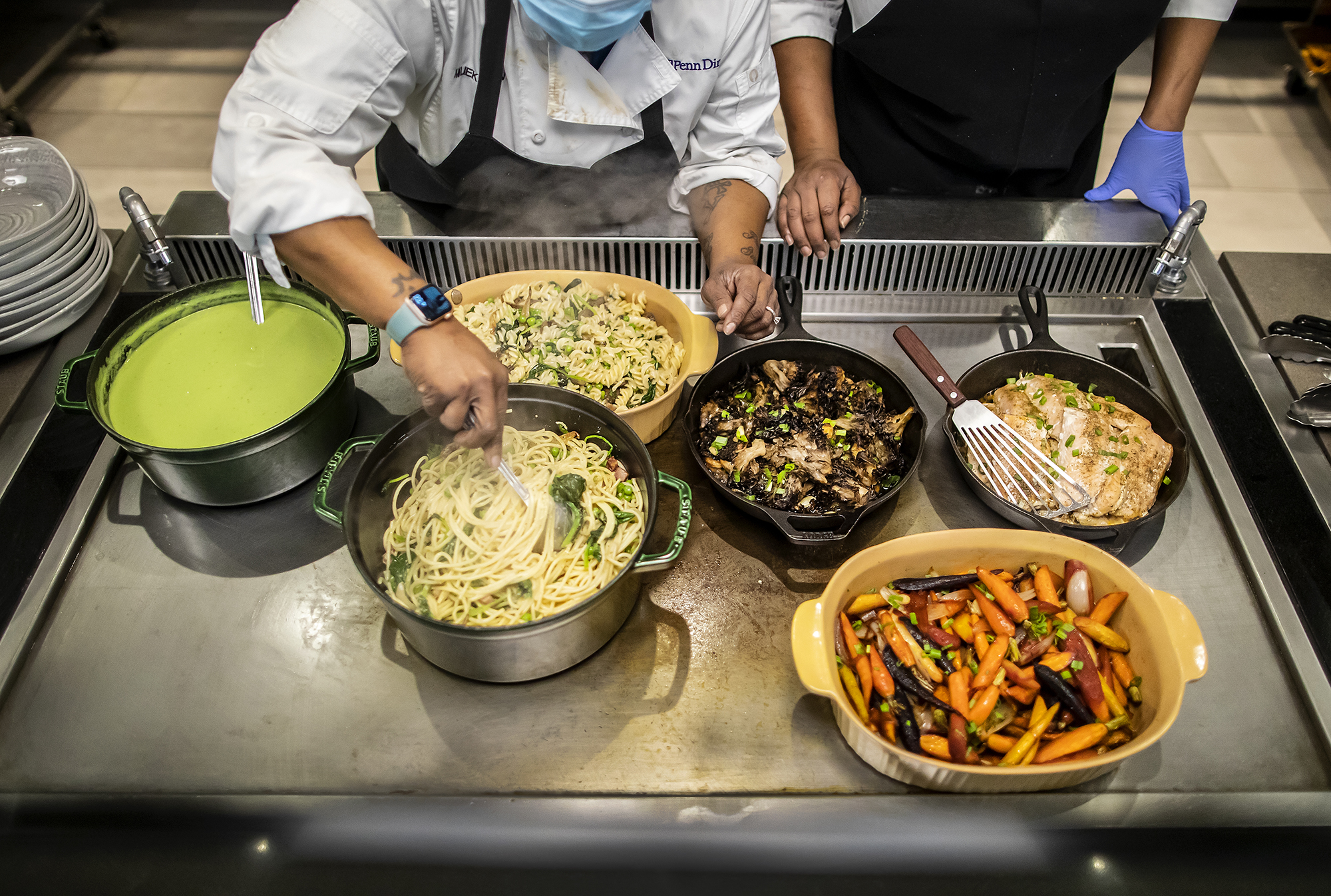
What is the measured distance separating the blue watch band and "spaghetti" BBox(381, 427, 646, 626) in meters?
0.38

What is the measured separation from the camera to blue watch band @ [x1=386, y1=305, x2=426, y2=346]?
6.08 ft

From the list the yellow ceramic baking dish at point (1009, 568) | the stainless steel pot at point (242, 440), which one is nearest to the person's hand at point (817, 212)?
the yellow ceramic baking dish at point (1009, 568)

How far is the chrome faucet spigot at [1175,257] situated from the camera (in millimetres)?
2562

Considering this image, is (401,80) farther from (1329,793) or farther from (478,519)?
(1329,793)

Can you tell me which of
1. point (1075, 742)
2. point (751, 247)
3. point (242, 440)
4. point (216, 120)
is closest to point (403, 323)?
point (242, 440)

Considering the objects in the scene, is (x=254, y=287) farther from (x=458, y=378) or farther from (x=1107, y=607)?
(x=1107, y=607)

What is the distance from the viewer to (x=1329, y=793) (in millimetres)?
1737

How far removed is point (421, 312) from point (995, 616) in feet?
5.11

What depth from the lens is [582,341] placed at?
2.42 metres

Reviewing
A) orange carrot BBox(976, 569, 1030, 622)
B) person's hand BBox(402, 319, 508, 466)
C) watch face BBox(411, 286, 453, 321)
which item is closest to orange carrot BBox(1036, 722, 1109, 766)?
orange carrot BBox(976, 569, 1030, 622)

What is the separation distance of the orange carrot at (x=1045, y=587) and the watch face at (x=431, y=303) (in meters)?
1.58

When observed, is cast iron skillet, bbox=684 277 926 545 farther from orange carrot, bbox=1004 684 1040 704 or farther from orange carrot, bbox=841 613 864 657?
orange carrot, bbox=1004 684 1040 704

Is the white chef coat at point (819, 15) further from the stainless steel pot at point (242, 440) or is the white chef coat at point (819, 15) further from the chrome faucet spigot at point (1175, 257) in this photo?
the stainless steel pot at point (242, 440)

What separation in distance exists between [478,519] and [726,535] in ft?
2.24
